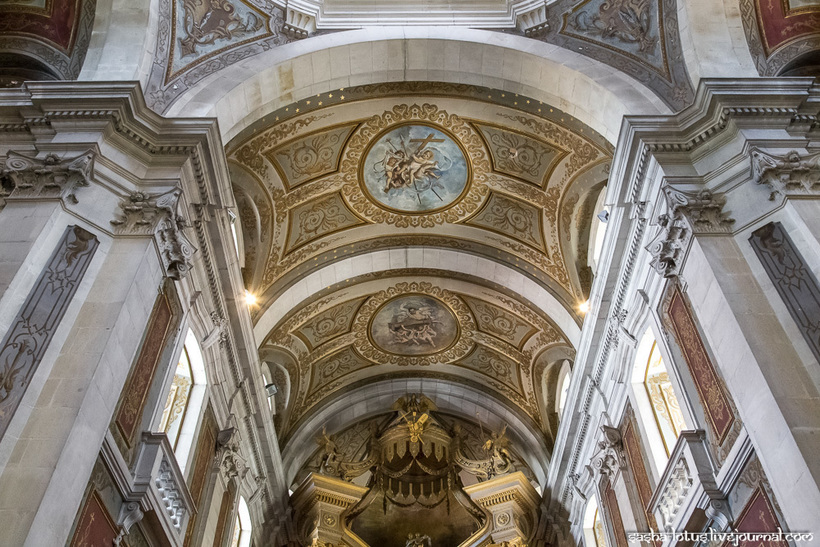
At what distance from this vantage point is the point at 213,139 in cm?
916

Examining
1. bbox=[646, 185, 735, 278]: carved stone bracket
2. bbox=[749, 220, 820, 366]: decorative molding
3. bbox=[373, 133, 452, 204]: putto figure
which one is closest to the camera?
bbox=[749, 220, 820, 366]: decorative molding

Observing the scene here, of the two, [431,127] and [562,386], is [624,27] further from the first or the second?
A: [562,386]

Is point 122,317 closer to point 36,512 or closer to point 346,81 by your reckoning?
point 36,512

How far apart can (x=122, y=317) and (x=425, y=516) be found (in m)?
11.8

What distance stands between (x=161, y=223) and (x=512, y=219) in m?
7.10

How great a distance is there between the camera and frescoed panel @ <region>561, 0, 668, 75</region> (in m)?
10.5

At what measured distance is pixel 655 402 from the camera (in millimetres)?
10016

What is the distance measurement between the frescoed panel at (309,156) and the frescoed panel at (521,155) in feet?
8.07

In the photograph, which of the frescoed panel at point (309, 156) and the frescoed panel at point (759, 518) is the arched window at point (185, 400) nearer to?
the frescoed panel at point (309, 156)

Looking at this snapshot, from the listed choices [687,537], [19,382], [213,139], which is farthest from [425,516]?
[19,382]

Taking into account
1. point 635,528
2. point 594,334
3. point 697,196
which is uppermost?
point 594,334

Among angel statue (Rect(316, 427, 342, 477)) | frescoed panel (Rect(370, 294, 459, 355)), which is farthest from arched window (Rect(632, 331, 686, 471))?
angel statue (Rect(316, 427, 342, 477))

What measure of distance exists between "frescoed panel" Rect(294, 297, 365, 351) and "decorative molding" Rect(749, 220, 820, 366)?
919 cm

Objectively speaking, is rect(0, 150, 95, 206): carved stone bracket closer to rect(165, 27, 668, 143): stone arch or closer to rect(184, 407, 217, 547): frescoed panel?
rect(165, 27, 668, 143): stone arch
